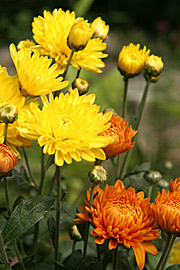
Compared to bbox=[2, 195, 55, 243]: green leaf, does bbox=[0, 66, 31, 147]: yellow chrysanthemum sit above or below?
above

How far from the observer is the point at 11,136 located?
567 mm

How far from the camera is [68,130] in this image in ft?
1.75

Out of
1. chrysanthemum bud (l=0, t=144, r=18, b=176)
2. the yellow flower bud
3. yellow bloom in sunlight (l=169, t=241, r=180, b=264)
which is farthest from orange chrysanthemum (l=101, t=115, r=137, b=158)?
yellow bloom in sunlight (l=169, t=241, r=180, b=264)

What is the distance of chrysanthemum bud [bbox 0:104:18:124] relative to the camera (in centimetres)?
53

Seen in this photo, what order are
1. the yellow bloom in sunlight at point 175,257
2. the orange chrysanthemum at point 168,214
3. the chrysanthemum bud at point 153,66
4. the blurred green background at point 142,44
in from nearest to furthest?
the orange chrysanthemum at point 168,214, the chrysanthemum bud at point 153,66, the yellow bloom in sunlight at point 175,257, the blurred green background at point 142,44

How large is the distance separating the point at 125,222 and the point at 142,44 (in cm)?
281

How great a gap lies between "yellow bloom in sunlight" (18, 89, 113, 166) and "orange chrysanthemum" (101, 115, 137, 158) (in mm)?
23

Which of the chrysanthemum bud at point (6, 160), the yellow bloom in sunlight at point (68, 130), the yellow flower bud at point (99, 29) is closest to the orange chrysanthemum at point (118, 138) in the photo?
the yellow bloom in sunlight at point (68, 130)

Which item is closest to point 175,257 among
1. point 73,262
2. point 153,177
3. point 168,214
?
point 153,177

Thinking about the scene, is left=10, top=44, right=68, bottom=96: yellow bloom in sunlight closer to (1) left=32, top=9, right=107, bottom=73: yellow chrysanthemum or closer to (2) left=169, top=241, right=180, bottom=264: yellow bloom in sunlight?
(1) left=32, top=9, right=107, bottom=73: yellow chrysanthemum

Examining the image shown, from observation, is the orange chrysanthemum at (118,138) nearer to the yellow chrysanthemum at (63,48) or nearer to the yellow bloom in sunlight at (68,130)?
the yellow bloom in sunlight at (68,130)

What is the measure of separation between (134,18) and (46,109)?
327 centimetres

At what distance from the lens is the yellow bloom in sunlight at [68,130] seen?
0.52 m

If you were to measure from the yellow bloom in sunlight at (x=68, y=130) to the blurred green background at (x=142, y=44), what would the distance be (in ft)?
1.76
